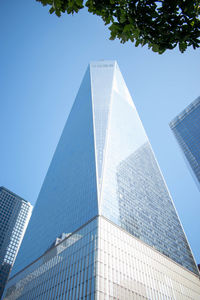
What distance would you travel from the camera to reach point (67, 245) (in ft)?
160

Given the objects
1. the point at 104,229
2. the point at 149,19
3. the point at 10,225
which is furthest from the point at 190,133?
the point at 10,225

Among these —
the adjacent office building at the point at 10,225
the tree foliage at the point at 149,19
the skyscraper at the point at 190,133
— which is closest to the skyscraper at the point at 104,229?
the skyscraper at the point at 190,133

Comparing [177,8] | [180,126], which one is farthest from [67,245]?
[180,126]

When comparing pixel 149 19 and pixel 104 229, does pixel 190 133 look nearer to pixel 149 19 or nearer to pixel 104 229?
pixel 104 229

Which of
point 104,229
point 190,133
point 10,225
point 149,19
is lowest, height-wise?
point 149,19

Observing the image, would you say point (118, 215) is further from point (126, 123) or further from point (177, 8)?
point (126, 123)

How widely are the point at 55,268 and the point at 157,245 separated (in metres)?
28.2

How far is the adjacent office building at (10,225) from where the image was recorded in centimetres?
13600

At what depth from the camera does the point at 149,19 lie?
6586 mm

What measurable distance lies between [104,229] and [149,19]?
140 feet

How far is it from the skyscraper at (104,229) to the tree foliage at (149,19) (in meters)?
35.8

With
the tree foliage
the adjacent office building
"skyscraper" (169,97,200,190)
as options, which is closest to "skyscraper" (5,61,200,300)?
"skyscraper" (169,97,200,190)

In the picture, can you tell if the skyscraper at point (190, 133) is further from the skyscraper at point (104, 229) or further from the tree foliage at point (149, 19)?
the tree foliage at point (149, 19)

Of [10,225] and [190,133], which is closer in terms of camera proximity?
[190,133]
